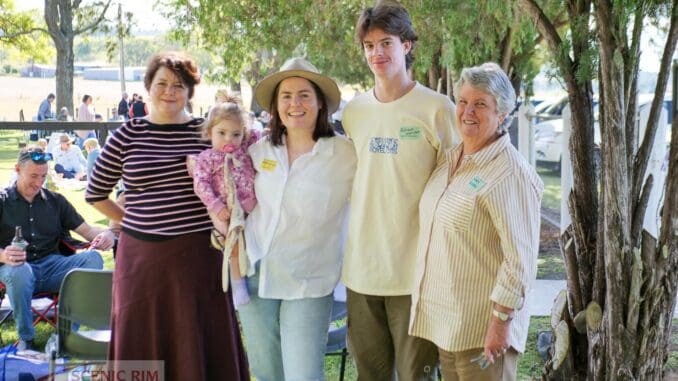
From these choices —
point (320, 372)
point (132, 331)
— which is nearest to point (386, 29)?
point (320, 372)

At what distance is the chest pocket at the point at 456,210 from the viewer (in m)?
2.76

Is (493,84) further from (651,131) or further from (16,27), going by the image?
(16,27)

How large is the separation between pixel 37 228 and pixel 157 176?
296 centimetres

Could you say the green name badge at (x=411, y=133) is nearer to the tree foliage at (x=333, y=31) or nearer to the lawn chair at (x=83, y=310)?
the lawn chair at (x=83, y=310)

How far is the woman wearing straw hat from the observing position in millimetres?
3188

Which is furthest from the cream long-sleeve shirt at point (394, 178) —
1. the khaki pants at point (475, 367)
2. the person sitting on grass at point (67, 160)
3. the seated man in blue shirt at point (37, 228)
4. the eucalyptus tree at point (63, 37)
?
the eucalyptus tree at point (63, 37)

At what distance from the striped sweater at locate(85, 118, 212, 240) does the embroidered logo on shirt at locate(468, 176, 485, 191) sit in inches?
49.0

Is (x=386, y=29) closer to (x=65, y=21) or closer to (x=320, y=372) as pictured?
(x=320, y=372)

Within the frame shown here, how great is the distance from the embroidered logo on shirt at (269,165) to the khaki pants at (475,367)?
101 centimetres

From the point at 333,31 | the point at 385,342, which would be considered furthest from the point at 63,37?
the point at 385,342

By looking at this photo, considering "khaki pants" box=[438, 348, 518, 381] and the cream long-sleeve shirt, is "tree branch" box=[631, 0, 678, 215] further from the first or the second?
"khaki pants" box=[438, 348, 518, 381]

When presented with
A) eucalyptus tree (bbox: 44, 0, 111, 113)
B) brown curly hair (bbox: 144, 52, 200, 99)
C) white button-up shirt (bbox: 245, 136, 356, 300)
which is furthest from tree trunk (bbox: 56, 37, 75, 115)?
white button-up shirt (bbox: 245, 136, 356, 300)

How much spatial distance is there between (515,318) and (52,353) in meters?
2.57

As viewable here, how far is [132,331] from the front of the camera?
136 inches
